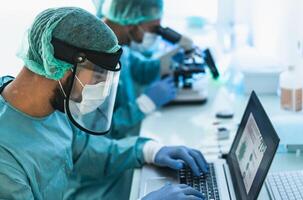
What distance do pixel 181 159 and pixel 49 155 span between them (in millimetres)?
450

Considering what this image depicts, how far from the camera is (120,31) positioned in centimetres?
197

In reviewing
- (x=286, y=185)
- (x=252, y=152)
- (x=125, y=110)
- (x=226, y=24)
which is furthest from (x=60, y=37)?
(x=226, y=24)

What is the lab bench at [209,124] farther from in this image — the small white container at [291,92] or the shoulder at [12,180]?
the shoulder at [12,180]

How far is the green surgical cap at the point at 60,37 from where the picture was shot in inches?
44.9

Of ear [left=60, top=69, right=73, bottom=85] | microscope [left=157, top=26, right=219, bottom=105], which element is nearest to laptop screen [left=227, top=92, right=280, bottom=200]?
ear [left=60, top=69, right=73, bottom=85]

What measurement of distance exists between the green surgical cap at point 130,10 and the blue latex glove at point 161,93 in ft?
1.12

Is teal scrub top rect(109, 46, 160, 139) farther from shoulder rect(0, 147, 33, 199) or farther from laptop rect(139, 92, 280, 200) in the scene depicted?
shoulder rect(0, 147, 33, 199)

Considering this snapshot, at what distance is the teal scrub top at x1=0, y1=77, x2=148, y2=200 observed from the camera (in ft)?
3.68

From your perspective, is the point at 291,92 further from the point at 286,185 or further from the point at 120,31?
the point at 120,31

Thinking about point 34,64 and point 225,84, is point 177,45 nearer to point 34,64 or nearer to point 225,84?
point 225,84

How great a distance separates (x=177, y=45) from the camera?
2219 mm

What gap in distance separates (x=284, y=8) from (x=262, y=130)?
3.96ft

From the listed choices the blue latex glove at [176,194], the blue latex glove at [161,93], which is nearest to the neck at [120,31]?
the blue latex glove at [161,93]

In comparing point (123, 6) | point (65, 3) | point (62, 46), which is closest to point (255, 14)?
point (123, 6)
